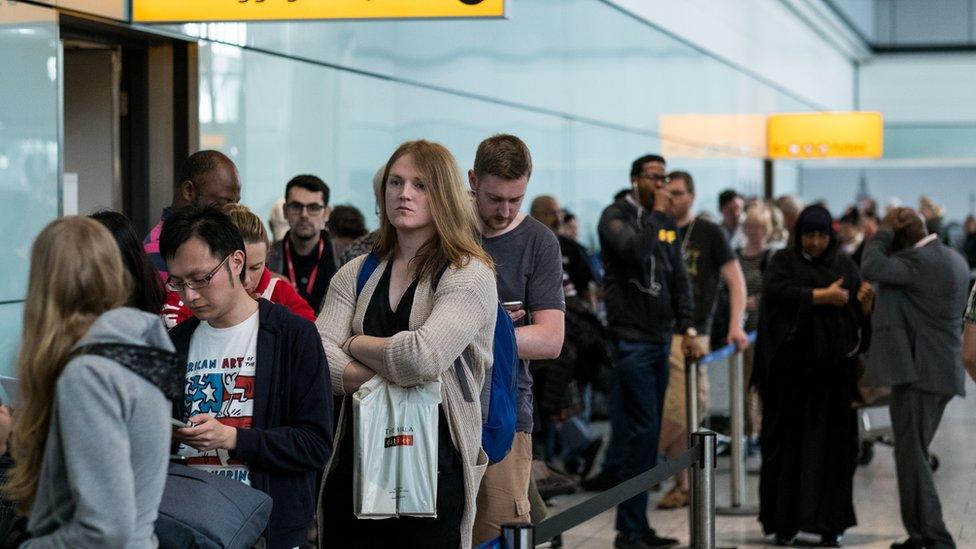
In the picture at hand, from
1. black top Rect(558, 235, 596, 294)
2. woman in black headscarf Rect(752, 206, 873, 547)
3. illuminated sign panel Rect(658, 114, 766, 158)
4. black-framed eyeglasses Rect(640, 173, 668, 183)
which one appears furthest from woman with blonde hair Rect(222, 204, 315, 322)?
illuminated sign panel Rect(658, 114, 766, 158)

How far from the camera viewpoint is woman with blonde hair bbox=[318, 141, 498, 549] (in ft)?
11.5

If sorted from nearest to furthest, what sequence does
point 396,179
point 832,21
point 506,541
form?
point 506,541 → point 396,179 → point 832,21

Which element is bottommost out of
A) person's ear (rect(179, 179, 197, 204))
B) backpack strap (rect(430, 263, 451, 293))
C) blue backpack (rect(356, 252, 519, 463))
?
blue backpack (rect(356, 252, 519, 463))

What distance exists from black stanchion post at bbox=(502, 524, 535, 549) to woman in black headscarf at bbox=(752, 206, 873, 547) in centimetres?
458

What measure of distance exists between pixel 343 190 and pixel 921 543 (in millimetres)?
3862

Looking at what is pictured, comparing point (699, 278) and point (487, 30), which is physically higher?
point (487, 30)

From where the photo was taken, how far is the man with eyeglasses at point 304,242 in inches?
250

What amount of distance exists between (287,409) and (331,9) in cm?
272

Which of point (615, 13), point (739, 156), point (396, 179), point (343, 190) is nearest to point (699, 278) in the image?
point (343, 190)

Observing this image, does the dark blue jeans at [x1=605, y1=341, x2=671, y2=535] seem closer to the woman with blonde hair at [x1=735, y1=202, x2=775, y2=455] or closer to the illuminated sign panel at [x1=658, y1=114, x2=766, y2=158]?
the woman with blonde hair at [x1=735, y1=202, x2=775, y2=455]

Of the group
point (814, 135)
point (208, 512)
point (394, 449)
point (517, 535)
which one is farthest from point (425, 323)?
point (814, 135)

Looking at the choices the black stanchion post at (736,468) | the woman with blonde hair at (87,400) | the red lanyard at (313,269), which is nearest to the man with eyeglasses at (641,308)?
the black stanchion post at (736,468)

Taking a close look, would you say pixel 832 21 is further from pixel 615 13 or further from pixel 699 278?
pixel 699 278

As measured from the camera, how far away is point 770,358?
24.4ft
